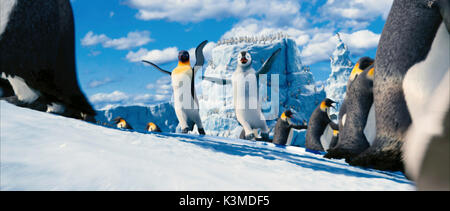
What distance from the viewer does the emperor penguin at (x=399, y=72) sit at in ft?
6.17

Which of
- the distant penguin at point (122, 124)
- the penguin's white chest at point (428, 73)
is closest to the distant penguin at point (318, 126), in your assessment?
the penguin's white chest at point (428, 73)

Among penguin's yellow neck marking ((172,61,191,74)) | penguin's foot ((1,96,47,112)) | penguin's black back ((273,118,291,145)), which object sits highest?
penguin's yellow neck marking ((172,61,191,74))

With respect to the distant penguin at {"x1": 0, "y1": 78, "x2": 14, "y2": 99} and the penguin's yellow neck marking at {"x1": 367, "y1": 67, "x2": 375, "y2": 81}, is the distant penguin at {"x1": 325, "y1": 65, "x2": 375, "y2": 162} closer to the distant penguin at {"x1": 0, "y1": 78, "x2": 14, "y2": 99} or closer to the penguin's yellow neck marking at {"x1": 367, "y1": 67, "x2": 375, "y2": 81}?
the penguin's yellow neck marking at {"x1": 367, "y1": 67, "x2": 375, "y2": 81}

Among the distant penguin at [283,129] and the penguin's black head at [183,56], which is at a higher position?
the penguin's black head at [183,56]

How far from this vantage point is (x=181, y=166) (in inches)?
51.7

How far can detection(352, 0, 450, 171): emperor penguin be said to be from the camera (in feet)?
6.17

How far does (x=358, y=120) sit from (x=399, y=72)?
75 cm

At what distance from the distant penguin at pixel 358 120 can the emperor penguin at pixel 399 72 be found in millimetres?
413

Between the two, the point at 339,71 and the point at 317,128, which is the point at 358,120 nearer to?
the point at 317,128

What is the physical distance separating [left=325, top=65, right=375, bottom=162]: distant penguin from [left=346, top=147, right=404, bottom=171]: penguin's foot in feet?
1.32

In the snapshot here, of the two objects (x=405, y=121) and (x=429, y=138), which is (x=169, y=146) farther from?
(x=405, y=121)

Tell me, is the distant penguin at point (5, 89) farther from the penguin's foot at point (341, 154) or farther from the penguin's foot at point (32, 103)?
the penguin's foot at point (341, 154)

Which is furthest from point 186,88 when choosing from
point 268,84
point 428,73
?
point 268,84

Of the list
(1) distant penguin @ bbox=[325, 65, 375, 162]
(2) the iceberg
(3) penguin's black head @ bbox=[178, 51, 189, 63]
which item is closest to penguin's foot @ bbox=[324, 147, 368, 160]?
(1) distant penguin @ bbox=[325, 65, 375, 162]
